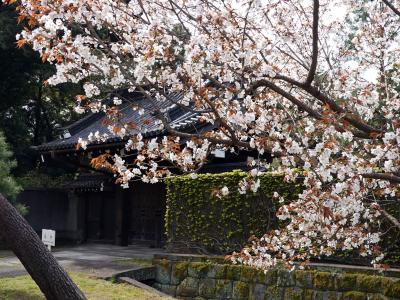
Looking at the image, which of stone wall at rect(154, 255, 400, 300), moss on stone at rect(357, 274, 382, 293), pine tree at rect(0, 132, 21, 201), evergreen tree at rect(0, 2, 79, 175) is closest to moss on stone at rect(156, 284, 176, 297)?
stone wall at rect(154, 255, 400, 300)

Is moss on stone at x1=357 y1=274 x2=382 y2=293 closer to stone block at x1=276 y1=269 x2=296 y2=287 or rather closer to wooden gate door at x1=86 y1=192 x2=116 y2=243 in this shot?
stone block at x1=276 y1=269 x2=296 y2=287

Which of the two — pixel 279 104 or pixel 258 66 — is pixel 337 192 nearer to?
pixel 258 66

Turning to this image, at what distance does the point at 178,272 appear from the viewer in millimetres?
9656

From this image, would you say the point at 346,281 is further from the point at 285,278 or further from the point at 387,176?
the point at 387,176

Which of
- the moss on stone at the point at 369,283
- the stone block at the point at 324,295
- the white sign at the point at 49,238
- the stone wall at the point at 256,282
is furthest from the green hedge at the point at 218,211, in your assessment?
the white sign at the point at 49,238

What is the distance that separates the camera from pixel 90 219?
56.8 feet

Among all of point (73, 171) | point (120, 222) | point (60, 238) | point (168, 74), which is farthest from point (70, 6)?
point (73, 171)

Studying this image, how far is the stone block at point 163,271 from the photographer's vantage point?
32.1 feet

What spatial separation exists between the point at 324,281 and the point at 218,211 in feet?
8.55

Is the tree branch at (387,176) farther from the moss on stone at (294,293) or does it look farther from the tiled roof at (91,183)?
the tiled roof at (91,183)

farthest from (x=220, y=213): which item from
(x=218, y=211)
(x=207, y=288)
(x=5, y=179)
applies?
(x=5, y=179)

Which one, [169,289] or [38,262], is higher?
[38,262]

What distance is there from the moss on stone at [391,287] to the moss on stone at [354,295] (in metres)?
0.32

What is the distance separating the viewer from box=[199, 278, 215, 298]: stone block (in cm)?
915
